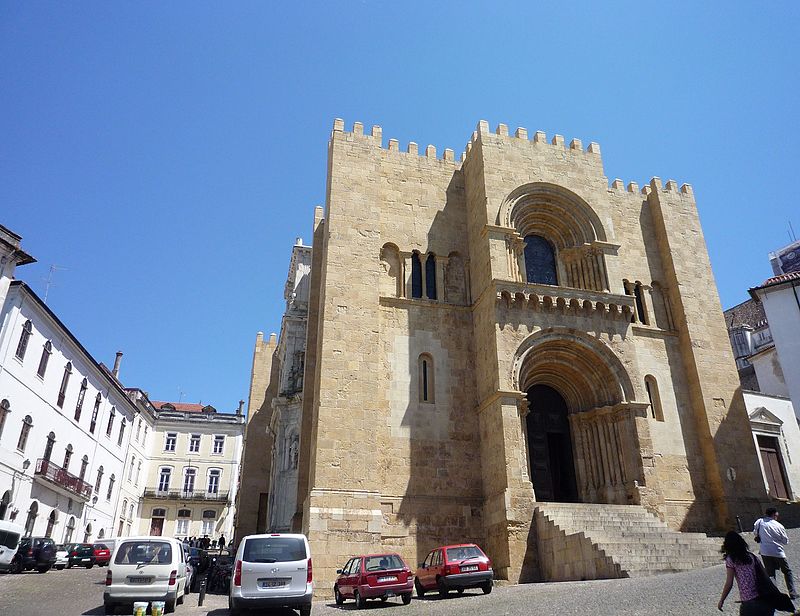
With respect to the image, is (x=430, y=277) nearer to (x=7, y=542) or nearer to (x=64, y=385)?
(x=7, y=542)

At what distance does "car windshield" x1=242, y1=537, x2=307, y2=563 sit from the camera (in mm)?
11750

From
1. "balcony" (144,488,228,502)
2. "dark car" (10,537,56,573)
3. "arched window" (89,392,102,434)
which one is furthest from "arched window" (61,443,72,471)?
"balcony" (144,488,228,502)

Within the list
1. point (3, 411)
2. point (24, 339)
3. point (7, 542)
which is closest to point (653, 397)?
point (7, 542)

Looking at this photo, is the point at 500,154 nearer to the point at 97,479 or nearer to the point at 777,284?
the point at 777,284

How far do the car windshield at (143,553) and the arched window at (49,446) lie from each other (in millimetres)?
20497

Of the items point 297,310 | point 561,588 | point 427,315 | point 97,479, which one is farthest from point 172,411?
point 561,588

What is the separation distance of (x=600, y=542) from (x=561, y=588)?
2.83m

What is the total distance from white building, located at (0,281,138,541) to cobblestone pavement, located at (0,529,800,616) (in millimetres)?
11638

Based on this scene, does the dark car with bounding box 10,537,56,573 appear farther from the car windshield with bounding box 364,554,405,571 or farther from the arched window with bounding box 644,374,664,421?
the arched window with bounding box 644,374,664,421

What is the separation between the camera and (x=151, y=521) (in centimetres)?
5075

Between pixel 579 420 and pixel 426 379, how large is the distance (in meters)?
5.66

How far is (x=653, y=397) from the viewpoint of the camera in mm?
22484

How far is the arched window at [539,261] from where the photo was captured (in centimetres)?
2394

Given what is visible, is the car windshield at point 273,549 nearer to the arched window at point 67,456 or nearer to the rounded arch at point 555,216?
the rounded arch at point 555,216
